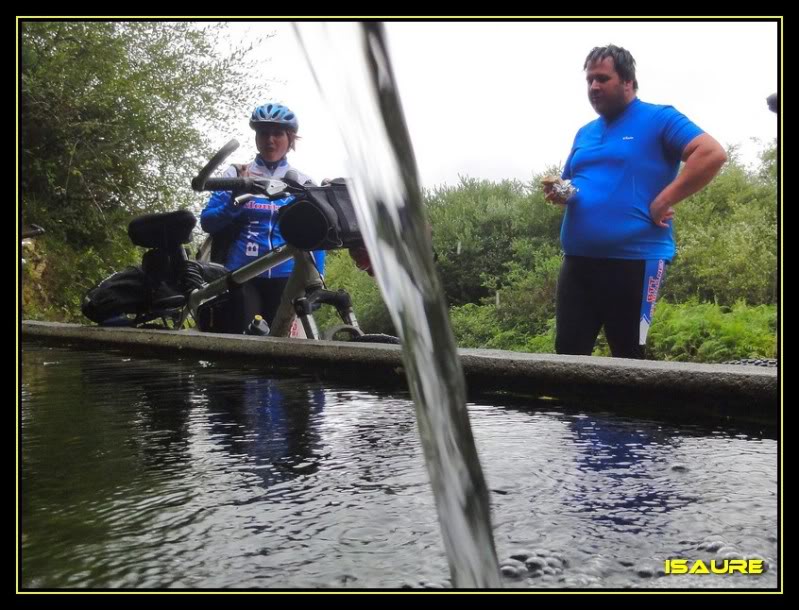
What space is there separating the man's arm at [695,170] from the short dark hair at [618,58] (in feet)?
1.37

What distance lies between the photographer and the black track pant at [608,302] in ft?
13.0

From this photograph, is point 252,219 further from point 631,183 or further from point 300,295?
point 631,183

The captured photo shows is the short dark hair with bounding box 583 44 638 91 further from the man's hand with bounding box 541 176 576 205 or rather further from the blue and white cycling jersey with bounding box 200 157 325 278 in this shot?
the blue and white cycling jersey with bounding box 200 157 325 278

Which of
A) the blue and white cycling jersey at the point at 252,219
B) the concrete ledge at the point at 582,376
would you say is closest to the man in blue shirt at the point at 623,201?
the concrete ledge at the point at 582,376

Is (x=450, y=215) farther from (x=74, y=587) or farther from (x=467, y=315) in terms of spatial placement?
(x=74, y=587)

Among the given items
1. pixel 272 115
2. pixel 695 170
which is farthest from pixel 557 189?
pixel 272 115

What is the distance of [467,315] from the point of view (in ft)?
58.2

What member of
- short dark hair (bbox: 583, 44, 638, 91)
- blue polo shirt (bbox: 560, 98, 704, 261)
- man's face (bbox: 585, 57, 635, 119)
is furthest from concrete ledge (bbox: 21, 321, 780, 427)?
short dark hair (bbox: 583, 44, 638, 91)

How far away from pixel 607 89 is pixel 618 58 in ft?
0.44

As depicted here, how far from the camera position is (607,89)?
3.99 m

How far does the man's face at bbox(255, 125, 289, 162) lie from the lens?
217 inches

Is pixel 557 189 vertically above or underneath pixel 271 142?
underneath

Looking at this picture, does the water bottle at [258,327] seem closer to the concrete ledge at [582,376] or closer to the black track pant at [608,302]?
the concrete ledge at [582,376]

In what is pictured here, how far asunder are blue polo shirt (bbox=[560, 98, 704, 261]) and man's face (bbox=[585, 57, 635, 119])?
0.13 ft
